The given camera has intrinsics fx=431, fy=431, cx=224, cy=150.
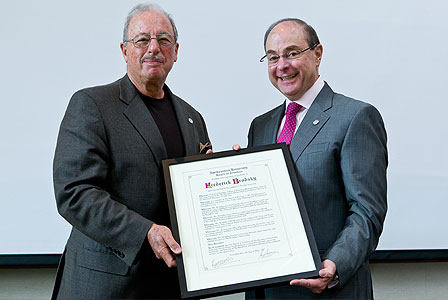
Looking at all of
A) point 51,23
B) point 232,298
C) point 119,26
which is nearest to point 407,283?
point 232,298

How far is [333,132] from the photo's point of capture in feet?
4.79

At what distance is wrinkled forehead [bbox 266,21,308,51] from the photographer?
159cm

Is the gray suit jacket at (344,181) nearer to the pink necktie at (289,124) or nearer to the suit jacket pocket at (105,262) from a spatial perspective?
the pink necktie at (289,124)

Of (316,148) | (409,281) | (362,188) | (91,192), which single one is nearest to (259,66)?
(316,148)

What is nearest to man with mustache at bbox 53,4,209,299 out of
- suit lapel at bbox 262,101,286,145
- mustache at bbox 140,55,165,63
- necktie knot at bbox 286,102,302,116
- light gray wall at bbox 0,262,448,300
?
mustache at bbox 140,55,165,63

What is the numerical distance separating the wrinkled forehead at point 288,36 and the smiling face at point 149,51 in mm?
394

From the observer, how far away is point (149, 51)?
5.12ft

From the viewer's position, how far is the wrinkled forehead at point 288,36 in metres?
1.59

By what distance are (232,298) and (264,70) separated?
1330 millimetres

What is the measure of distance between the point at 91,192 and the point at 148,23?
2.13 ft

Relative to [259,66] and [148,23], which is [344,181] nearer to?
[148,23]

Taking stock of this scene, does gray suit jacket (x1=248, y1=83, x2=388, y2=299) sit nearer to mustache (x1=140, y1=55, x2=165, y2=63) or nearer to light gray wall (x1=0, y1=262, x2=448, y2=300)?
mustache (x1=140, y1=55, x2=165, y2=63)

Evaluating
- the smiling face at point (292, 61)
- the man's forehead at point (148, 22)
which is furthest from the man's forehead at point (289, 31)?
the man's forehead at point (148, 22)

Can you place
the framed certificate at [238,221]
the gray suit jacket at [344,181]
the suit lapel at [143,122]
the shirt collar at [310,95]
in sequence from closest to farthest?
the framed certificate at [238,221] < the gray suit jacket at [344,181] < the suit lapel at [143,122] < the shirt collar at [310,95]
